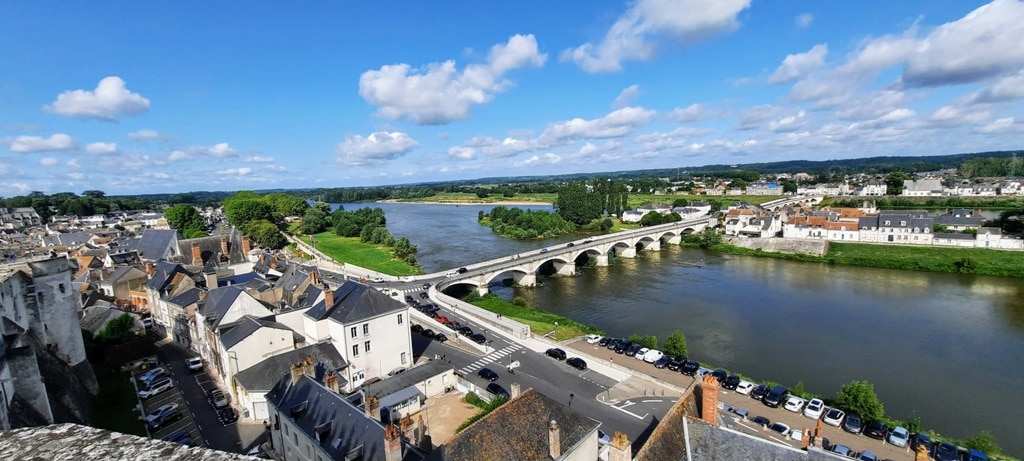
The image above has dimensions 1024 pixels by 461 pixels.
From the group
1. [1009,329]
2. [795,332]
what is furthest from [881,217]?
[795,332]

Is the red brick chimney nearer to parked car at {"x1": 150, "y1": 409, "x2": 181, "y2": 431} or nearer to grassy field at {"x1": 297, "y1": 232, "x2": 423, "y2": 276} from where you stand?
parked car at {"x1": 150, "y1": 409, "x2": 181, "y2": 431}

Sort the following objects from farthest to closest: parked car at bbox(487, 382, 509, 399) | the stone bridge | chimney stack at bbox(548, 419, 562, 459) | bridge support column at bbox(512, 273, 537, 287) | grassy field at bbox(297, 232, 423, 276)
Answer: grassy field at bbox(297, 232, 423, 276)
bridge support column at bbox(512, 273, 537, 287)
the stone bridge
parked car at bbox(487, 382, 509, 399)
chimney stack at bbox(548, 419, 562, 459)

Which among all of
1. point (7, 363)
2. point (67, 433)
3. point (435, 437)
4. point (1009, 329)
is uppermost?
point (67, 433)

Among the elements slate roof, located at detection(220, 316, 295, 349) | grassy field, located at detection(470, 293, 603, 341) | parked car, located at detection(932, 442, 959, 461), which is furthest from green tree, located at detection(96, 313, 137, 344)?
parked car, located at detection(932, 442, 959, 461)

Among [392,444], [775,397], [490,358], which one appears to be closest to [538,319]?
[490,358]

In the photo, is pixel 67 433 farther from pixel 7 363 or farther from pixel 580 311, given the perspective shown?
pixel 580 311

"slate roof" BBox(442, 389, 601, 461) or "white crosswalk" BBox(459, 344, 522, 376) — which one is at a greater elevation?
"slate roof" BBox(442, 389, 601, 461)

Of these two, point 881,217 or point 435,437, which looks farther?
point 881,217
